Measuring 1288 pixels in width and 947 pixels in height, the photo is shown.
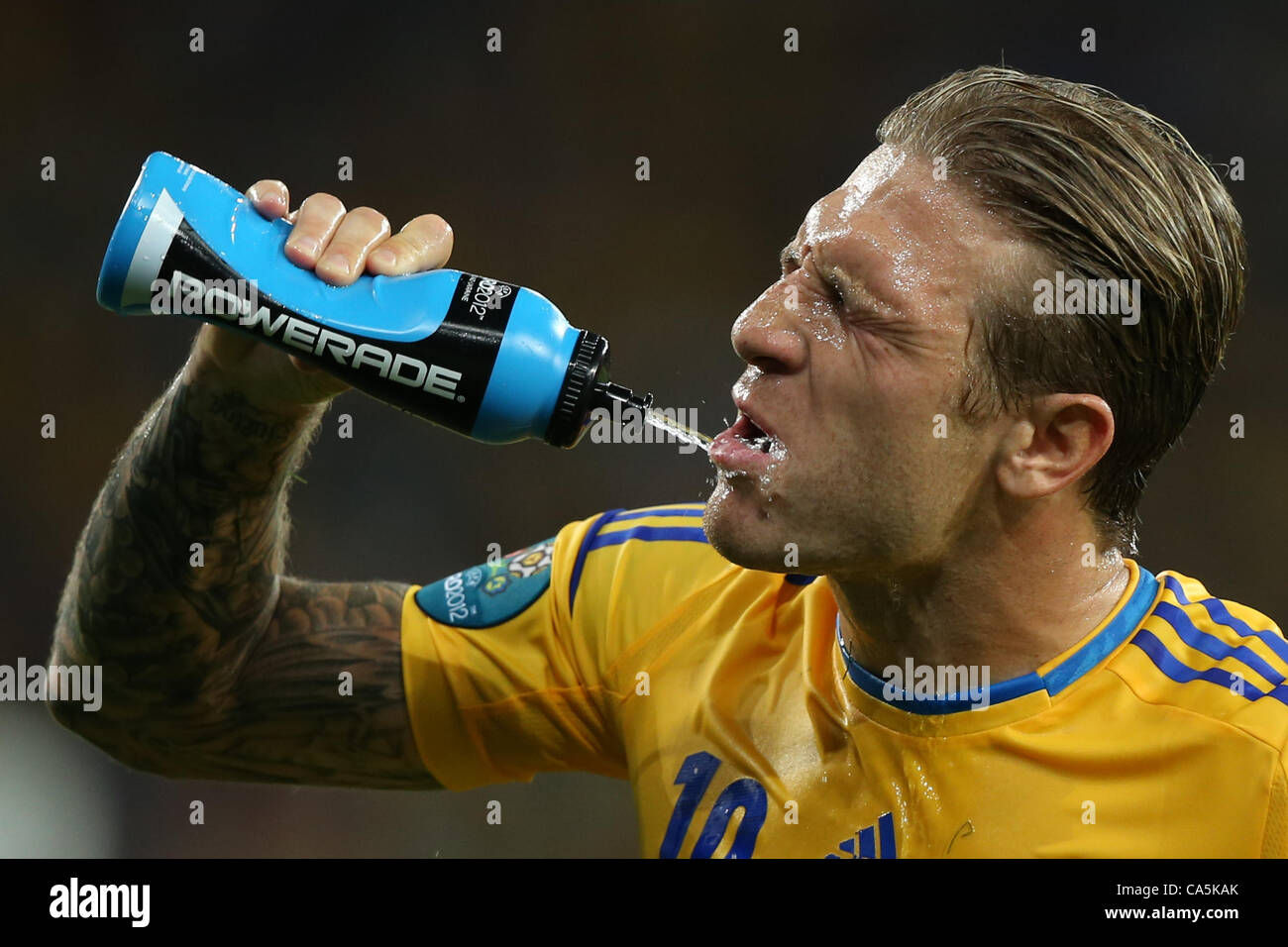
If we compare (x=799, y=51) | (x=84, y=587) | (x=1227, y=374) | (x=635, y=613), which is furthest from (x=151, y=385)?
(x=1227, y=374)

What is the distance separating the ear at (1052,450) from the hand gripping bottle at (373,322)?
22.2 inches

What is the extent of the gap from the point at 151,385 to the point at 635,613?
382 cm

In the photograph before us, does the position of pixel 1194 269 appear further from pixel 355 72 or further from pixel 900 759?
pixel 355 72

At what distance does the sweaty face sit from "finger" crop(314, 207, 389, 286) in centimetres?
53

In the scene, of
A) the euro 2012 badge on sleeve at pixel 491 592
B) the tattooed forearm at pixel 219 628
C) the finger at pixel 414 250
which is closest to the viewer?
the finger at pixel 414 250

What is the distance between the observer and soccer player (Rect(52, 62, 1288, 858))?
71.1 inches

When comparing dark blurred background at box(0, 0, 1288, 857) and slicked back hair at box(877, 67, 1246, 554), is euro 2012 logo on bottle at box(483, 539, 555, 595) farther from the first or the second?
dark blurred background at box(0, 0, 1288, 857)

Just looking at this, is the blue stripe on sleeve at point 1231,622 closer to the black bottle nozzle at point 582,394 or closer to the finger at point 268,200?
the black bottle nozzle at point 582,394

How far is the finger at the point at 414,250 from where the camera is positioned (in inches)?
72.5

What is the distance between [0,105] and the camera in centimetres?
543

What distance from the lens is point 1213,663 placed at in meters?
1.83

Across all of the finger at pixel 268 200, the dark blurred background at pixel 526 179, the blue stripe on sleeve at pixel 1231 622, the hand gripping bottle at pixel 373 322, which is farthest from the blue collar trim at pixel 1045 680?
the dark blurred background at pixel 526 179

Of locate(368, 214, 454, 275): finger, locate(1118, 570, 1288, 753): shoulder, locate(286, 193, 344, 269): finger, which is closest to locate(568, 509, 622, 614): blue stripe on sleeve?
locate(368, 214, 454, 275): finger

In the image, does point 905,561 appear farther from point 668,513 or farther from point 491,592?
point 491,592
